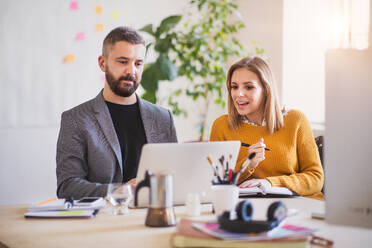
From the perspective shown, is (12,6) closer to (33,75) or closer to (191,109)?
(33,75)

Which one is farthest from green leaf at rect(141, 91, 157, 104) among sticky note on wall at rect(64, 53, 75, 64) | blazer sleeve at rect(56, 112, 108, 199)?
blazer sleeve at rect(56, 112, 108, 199)

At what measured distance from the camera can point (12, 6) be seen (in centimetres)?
344

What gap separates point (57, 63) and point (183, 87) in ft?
4.17

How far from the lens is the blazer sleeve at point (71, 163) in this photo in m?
1.86

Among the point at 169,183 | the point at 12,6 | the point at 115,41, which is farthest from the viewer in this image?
the point at 12,6

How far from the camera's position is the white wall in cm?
346

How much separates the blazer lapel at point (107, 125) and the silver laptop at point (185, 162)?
1.65ft

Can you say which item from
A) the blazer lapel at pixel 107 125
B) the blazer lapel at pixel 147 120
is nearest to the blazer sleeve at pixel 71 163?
the blazer lapel at pixel 107 125

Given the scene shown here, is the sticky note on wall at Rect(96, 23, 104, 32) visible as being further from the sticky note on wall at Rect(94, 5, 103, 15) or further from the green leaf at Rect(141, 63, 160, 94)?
the green leaf at Rect(141, 63, 160, 94)

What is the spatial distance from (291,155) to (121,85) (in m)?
0.91

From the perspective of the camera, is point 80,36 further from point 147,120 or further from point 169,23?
point 147,120

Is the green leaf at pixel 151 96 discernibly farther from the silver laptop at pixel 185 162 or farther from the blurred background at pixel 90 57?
the silver laptop at pixel 185 162

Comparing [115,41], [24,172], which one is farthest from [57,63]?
[115,41]

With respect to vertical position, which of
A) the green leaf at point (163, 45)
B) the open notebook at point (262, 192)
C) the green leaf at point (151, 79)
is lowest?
the open notebook at point (262, 192)
